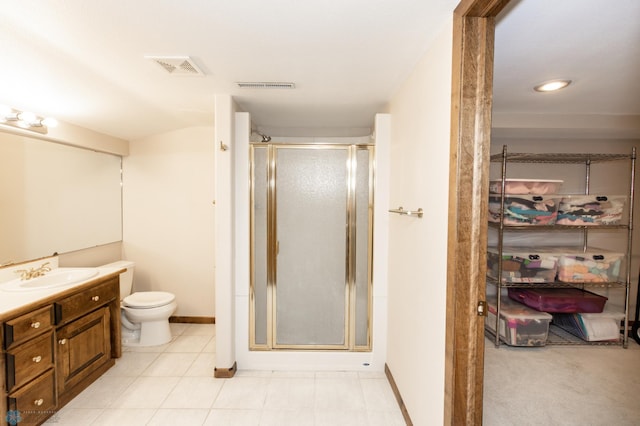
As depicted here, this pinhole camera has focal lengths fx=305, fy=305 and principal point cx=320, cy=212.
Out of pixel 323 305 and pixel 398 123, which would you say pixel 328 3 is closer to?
pixel 398 123

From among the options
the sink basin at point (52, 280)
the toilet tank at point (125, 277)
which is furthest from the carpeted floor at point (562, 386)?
the toilet tank at point (125, 277)

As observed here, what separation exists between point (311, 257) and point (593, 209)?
8.79ft

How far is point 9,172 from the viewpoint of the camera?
2273mm

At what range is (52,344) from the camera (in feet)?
6.43

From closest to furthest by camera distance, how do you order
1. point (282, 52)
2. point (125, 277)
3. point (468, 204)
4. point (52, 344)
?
point (468, 204) → point (282, 52) → point (52, 344) → point (125, 277)

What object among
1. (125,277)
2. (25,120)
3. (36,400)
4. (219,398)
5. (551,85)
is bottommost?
(219,398)

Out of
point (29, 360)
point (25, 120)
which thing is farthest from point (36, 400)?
point (25, 120)

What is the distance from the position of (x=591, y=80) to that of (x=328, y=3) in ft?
6.32

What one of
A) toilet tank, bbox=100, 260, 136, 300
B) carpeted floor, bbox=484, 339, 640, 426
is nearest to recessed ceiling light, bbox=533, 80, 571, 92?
carpeted floor, bbox=484, 339, 640, 426

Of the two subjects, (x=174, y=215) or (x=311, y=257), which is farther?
(x=174, y=215)

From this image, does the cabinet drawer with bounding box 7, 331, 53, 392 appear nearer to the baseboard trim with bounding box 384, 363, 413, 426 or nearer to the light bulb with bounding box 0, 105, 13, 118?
the light bulb with bounding box 0, 105, 13, 118

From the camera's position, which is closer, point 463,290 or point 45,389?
point 463,290

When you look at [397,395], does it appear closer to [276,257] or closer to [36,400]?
[276,257]

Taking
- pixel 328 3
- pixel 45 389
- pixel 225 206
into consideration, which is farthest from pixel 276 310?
pixel 328 3
